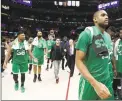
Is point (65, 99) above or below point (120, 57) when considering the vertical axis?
below

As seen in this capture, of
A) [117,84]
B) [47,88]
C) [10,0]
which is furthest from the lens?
[10,0]

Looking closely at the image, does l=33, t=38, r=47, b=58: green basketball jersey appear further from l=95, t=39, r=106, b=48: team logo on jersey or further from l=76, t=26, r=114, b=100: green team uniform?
l=95, t=39, r=106, b=48: team logo on jersey

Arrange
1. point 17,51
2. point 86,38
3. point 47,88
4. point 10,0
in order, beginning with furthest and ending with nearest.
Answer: point 10,0 < point 47,88 < point 17,51 < point 86,38

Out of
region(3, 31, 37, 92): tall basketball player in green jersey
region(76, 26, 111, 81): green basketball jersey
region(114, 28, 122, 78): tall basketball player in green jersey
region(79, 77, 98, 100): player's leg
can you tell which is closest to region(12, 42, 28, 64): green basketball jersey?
region(3, 31, 37, 92): tall basketball player in green jersey

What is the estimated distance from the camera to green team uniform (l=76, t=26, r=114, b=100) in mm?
3312

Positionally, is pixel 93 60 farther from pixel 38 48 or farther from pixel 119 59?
pixel 38 48

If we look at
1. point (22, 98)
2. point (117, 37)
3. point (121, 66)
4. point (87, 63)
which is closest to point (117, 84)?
point (121, 66)

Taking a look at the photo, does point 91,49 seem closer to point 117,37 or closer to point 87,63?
point 87,63

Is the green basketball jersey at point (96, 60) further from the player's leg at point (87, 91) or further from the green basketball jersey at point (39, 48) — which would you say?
the green basketball jersey at point (39, 48)

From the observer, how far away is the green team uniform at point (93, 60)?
10.9 feet

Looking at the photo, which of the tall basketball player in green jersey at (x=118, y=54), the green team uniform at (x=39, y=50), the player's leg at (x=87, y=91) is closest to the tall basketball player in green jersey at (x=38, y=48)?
the green team uniform at (x=39, y=50)

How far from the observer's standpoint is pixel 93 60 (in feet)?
11.3

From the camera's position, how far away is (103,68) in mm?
3496

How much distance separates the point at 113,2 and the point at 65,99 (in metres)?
41.4
